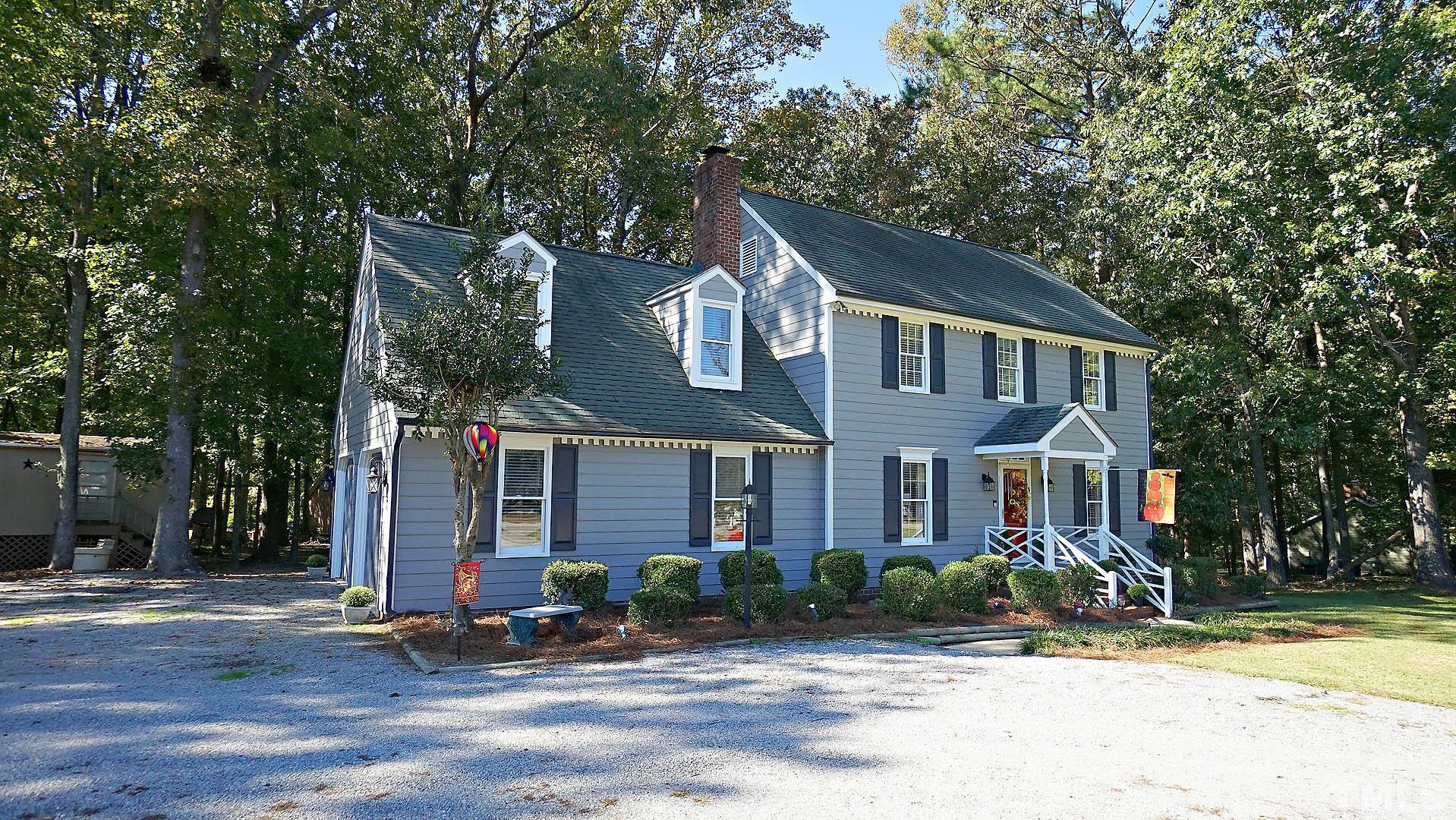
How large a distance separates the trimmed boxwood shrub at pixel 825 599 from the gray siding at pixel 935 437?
2.87 meters

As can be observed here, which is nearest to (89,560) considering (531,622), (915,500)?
(531,622)

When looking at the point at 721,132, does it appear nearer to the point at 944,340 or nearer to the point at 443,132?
the point at 443,132

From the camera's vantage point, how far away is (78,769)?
219 inches

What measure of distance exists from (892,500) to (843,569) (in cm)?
296

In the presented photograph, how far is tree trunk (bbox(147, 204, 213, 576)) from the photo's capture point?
19328 mm

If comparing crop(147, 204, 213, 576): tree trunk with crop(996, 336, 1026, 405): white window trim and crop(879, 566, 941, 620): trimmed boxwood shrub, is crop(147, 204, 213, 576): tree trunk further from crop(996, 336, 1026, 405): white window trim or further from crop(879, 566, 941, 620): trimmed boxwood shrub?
crop(996, 336, 1026, 405): white window trim

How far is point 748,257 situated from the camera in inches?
723

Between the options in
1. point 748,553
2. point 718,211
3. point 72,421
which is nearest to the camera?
point 748,553

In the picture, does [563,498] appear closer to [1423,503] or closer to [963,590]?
[963,590]

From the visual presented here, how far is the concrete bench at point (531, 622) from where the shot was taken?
1027 cm

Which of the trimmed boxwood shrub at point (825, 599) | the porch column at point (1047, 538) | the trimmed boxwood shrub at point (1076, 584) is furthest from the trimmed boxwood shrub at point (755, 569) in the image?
the porch column at point (1047, 538)

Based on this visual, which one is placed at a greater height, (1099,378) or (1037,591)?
(1099,378)

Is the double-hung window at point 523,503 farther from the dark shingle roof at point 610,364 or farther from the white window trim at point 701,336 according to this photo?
the white window trim at point 701,336

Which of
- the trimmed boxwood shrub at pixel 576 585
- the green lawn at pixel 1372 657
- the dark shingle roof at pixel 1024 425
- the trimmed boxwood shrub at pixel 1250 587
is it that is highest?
the dark shingle roof at pixel 1024 425
